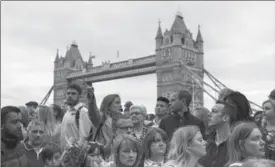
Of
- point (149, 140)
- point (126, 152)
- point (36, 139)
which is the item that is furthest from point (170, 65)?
point (126, 152)

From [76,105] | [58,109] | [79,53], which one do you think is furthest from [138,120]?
[79,53]

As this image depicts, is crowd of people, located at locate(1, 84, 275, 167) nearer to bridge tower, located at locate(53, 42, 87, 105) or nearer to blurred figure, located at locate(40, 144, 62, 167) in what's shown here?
blurred figure, located at locate(40, 144, 62, 167)

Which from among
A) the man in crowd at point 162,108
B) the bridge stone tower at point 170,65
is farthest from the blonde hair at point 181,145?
the bridge stone tower at point 170,65

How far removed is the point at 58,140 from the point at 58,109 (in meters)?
1.49

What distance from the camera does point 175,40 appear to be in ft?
144

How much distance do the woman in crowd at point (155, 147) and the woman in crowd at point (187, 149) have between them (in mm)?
369

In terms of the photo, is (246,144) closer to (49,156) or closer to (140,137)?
(49,156)

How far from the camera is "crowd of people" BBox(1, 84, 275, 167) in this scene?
112 inches

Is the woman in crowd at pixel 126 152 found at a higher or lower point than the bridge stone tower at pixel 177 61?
lower

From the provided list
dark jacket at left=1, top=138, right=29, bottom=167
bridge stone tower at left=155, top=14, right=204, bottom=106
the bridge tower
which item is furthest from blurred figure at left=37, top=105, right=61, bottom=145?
the bridge tower

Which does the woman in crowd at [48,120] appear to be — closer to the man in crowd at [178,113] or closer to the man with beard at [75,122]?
the man with beard at [75,122]

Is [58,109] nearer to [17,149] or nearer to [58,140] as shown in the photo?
[58,140]

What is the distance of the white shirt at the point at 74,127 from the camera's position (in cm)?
439

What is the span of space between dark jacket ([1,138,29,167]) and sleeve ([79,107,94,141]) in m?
1.24
